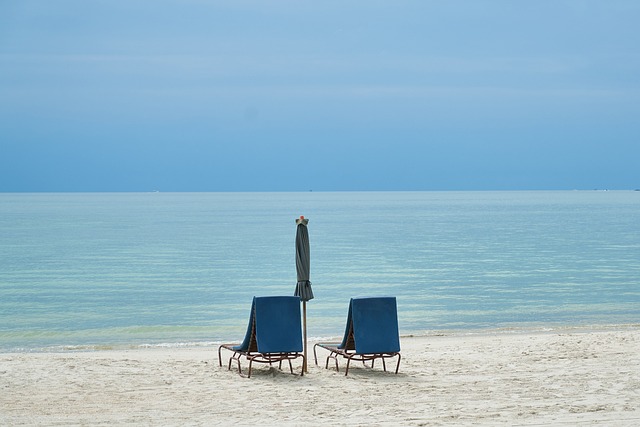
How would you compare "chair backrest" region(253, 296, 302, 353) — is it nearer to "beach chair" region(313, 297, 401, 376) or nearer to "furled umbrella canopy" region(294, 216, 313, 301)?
"furled umbrella canopy" region(294, 216, 313, 301)

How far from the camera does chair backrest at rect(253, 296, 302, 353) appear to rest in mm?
9922

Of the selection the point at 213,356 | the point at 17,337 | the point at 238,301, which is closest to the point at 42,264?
the point at 238,301

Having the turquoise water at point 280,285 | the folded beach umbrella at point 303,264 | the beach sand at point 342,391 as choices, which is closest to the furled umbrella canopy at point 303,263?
the folded beach umbrella at point 303,264

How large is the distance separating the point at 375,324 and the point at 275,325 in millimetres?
1226

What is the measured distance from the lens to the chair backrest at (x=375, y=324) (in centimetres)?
1012

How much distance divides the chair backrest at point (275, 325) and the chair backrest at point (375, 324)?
2.39 feet

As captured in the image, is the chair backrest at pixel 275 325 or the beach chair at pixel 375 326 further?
the beach chair at pixel 375 326

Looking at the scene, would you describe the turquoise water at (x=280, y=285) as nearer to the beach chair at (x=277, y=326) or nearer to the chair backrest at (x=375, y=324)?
the beach chair at (x=277, y=326)

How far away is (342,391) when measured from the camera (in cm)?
941

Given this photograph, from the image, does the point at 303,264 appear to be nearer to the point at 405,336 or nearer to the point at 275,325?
the point at 275,325

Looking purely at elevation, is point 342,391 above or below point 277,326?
below

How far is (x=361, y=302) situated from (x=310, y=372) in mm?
1191

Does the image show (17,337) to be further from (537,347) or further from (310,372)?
(537,347)

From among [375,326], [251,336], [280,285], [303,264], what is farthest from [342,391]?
[280,285]
